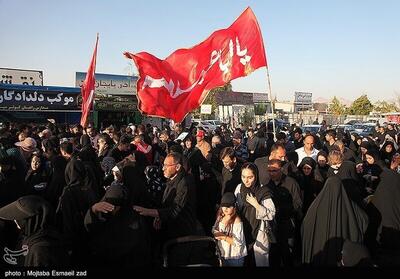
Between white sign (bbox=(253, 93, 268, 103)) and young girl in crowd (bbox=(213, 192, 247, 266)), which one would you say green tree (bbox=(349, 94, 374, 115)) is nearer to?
white sign (bbox=(253, 93, 268, 103))

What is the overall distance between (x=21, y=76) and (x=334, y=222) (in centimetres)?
3105

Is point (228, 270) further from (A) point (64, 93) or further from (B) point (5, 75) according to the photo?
(B) point (5, 75)

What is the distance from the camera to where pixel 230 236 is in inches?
147

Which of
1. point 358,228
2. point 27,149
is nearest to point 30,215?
point 358,228

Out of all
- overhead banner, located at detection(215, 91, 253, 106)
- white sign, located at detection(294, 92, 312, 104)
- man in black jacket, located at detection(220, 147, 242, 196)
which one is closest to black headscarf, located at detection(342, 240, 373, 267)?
man in black jacket, located at detection(220, 147, 242, 196)

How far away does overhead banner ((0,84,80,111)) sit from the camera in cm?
1819

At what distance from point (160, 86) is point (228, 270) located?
19.9 ft

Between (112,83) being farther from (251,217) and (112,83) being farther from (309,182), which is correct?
(251,217)

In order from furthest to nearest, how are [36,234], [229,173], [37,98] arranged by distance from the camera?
[37,98], [229,173], [36,234]

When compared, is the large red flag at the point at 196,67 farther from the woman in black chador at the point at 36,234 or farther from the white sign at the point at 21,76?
the white sign at the point at 21,76

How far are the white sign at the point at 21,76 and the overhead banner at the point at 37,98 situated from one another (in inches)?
466

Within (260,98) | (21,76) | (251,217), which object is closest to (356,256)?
(251,217)

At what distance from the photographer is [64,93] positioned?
788 inches

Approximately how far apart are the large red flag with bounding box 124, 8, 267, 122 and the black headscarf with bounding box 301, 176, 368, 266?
3776 mm
